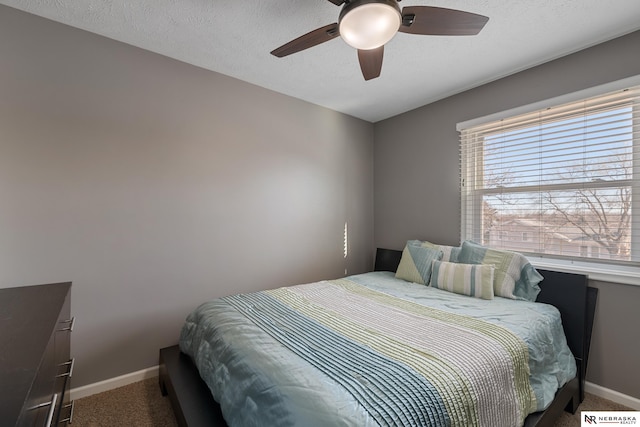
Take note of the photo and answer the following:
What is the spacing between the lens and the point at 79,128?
194 cm

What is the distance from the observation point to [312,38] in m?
1.59

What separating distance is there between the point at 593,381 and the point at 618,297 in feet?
2.13

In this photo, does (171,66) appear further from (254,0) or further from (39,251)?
(39,251)

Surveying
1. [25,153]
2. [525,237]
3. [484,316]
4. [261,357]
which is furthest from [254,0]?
[525,237]

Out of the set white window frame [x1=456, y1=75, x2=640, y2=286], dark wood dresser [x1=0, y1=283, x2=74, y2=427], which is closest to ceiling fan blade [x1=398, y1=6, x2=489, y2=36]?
white window frame [x1=456, y1=75, x2=640, y2=286]

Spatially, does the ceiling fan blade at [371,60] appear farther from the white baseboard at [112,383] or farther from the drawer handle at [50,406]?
the white baseboard at [112,383]

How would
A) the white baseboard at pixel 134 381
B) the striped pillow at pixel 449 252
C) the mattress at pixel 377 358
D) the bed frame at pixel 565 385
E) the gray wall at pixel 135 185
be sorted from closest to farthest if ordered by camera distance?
the mattress at pixel 377 358
the bed frame at pixel 565 385
the gray wall at pixel 135 185
the white baseboard at pixel 134 381
the striped pillow at pixel 449 252

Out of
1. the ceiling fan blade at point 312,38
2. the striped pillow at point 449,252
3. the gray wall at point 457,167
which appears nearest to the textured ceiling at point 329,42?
the gray wall at point 457,167

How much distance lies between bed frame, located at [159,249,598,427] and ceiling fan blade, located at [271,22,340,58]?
1.99 metres

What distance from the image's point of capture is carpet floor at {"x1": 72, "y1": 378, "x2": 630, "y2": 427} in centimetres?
172

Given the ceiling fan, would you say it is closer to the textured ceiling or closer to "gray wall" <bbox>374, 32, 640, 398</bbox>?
the textured ceiling

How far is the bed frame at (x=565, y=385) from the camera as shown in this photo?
4.60ft

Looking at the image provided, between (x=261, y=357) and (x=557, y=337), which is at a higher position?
(x=261, y=357)

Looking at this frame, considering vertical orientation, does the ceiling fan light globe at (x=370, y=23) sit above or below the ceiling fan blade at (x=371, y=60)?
below
